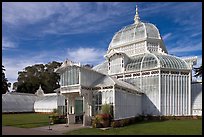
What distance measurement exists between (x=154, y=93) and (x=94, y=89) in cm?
874

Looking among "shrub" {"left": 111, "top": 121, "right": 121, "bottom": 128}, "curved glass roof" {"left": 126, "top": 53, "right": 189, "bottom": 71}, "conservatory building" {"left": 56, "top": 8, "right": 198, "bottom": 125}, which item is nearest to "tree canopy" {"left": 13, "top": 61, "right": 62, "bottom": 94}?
"conservatory building" {"left": 56, "top": 8, "right": 198, "bottom": 125}

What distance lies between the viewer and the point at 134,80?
99.1 feet

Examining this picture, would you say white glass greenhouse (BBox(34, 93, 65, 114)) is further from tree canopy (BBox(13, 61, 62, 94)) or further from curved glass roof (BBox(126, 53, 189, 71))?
curved glass roof (BBox(126, 53, 189, 71))

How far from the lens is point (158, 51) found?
114 ft

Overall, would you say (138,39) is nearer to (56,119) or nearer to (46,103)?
(56,119)

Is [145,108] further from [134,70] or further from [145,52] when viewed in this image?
[145,52]

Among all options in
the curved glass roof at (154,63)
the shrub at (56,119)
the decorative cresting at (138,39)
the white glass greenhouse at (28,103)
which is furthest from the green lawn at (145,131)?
the white glass greenhouse at (28,103)

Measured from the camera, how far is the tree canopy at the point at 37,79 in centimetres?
6712

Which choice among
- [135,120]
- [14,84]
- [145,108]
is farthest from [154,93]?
[14,84]

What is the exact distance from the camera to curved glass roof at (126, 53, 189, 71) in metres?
29.0

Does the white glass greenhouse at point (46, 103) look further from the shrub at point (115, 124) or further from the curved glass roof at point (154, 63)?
the shrub at point (115, 124)

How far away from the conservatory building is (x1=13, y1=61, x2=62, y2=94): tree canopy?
35866mm

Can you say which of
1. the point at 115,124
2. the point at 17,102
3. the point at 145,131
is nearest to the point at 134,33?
the point at 115,124

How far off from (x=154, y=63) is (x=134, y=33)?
28.7ft
